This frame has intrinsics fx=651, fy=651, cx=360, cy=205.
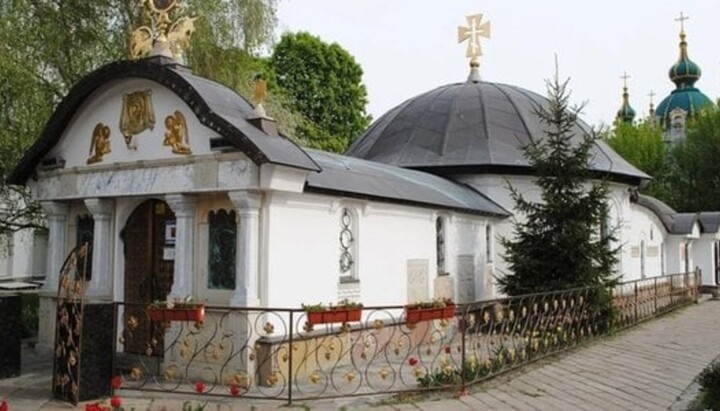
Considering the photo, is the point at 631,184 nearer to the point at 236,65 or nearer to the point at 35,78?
the point at 236,65

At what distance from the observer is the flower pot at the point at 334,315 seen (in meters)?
7.82

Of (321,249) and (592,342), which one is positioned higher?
(321,249)

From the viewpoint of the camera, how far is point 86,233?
10.6 m

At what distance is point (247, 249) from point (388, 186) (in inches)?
138

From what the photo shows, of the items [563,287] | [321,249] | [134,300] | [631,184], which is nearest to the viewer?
A: [321,249]

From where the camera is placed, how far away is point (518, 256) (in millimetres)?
13406

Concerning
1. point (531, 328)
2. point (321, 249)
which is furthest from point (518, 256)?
point (321, 249)

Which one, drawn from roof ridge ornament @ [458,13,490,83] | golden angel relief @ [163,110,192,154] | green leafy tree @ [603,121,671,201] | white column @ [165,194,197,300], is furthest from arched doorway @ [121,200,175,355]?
green leafy tree @ [603,121,671,201]

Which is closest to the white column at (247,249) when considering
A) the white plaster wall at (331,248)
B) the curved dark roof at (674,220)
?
the white plaster wall at (331,248)

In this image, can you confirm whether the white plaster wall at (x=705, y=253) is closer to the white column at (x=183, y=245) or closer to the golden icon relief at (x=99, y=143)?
the white column at (x=183, y=245)

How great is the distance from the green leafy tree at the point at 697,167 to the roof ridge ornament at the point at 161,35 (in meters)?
33.8

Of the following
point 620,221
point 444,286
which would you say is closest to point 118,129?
point 444,286

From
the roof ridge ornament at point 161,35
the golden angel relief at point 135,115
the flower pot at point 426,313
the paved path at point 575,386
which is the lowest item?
the paved path at point 575,386

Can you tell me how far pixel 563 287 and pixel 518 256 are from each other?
3.74ft
